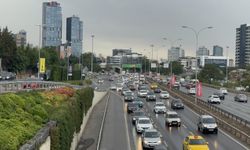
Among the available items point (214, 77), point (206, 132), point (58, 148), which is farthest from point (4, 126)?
point (214, 77)

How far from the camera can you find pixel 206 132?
1810 inches

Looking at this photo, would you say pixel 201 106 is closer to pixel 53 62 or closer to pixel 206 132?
pixel 206 132

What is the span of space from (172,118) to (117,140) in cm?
1068

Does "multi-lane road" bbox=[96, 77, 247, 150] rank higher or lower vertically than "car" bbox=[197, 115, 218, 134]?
lower

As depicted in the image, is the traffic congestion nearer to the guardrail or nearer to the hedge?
the guardrail

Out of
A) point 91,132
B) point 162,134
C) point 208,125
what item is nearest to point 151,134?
point 162,134

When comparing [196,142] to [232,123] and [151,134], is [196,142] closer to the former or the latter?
[151,134]

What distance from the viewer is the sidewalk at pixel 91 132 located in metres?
40.6

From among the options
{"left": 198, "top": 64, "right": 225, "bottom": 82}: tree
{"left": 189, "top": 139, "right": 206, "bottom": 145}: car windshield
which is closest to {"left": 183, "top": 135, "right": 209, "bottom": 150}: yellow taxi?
{"left": 189, "top": 139, "right": 206, "bottom": 145}: car windshield

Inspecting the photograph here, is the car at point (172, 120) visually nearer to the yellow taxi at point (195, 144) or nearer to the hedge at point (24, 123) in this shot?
the yellow taxi at point (195, 144)

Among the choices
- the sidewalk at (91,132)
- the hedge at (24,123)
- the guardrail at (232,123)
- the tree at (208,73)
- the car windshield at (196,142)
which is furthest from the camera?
the tree at (208,73)

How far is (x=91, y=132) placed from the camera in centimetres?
4881

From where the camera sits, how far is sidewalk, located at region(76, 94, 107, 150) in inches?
1599

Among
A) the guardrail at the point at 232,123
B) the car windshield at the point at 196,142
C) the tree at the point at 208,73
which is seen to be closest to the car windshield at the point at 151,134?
the car windshield at the point at 196,142
